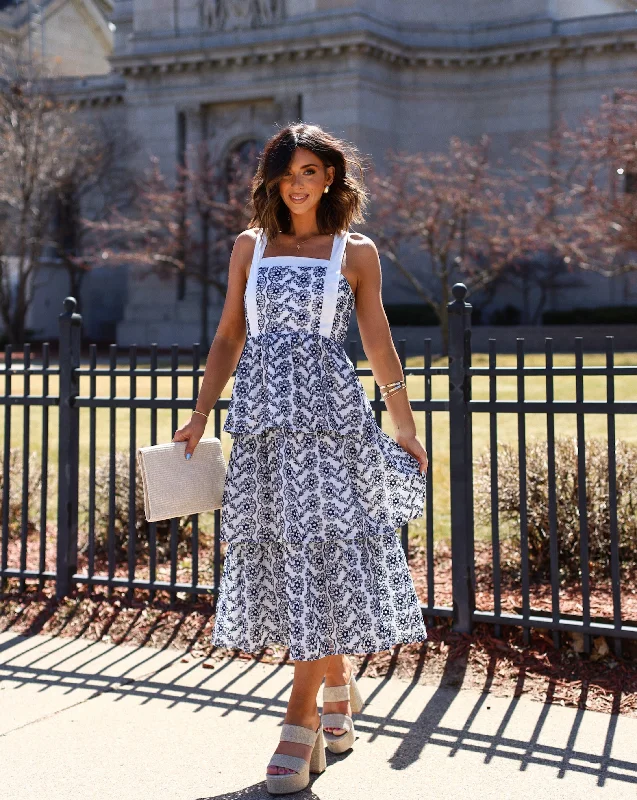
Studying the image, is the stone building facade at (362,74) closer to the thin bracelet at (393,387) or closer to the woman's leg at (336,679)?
the thin bracelet at (393,387)

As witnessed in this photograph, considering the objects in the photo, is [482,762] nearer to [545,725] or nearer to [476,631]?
[545,725]

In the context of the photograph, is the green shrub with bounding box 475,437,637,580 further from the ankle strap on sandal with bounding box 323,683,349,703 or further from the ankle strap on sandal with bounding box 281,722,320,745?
the ankle strap on sandal with bounding box 281,722,320,745

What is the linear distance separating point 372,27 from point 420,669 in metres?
29.4

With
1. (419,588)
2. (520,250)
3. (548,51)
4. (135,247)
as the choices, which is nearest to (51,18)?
(135,247)

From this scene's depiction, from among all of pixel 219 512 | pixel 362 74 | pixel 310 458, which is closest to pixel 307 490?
pixel 310 458

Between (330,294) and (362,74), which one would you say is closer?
(330,294)

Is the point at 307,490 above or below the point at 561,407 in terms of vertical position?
below

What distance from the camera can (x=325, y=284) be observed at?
3.56 meters

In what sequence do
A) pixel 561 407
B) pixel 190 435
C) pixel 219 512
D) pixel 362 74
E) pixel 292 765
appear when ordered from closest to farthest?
1. pixel 292 765
2. pixel 190 435
3. pixel 561 407
4. pixel 219 512
5. pixel 362 74

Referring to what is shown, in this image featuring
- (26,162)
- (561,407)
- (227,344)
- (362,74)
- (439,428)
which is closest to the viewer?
(227,344)

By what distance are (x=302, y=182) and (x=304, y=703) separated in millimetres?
1775

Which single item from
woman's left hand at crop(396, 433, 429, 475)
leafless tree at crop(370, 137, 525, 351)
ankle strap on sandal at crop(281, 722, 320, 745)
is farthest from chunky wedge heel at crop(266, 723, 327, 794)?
leafless tree at crop(370, 137, 525, 351)

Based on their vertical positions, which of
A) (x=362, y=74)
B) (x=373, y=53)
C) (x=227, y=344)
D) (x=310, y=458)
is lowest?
(x=310, y=458)

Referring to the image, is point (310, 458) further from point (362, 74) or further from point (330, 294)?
point (362, 74)
